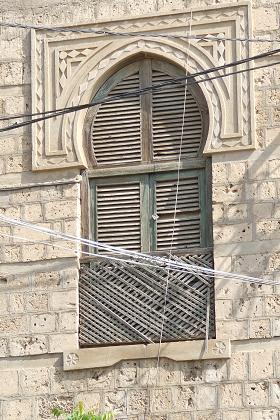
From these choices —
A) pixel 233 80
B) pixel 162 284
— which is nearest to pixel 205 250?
pixel 162 284

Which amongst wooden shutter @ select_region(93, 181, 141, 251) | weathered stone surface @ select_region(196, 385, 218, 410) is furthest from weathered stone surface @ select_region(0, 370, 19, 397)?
weathered stone surface @ select_region(196, 385, 218, 410)

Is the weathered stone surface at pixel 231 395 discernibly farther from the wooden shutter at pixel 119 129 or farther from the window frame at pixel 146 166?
the wooden shutter at pixel 119 129

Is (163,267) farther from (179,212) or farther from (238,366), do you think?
(238,366)

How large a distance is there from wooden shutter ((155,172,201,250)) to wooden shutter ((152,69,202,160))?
0.25 metres

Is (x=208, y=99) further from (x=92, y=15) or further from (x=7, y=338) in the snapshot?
(x=7, y=338)

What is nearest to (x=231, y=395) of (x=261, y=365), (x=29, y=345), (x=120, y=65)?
(x=261, y=365)

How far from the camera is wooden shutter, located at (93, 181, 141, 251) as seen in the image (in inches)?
709

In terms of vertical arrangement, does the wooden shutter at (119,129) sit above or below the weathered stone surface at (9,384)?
above

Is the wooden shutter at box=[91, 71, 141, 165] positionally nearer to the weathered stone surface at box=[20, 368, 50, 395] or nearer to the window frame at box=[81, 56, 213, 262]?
the window frame at box=[81, 56, 213, 262]

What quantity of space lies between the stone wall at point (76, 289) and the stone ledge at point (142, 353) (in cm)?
7

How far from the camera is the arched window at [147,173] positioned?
58.5 feet

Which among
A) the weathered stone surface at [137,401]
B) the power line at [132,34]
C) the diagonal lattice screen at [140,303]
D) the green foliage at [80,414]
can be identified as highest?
the power line at [132,34]

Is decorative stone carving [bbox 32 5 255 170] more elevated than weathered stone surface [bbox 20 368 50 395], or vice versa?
decorative stone carving [bbox 32 5 255 170]

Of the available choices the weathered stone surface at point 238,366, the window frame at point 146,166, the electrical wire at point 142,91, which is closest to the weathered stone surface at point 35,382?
the window frame at point 146,166
